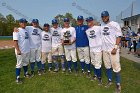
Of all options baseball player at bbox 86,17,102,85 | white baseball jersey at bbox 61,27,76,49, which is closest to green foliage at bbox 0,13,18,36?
white baseball jersey at bbox 61,27,76,49

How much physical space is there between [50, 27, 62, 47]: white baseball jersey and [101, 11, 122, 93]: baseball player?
2.68 metres

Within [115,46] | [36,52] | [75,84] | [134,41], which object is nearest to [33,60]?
[36,52]

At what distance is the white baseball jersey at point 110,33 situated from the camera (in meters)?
7.36

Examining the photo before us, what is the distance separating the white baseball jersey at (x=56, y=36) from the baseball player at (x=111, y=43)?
2.68 m

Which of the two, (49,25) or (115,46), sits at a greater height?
(49,25)

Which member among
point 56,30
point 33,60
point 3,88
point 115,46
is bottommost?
point 3,88

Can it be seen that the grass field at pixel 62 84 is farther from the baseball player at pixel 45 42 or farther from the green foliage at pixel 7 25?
the green foliage at pixel 7 25

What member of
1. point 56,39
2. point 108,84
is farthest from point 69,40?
point 108,84

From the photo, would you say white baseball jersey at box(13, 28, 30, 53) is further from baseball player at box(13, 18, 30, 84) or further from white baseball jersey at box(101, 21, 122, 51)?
white baseball jersey at box(101, 21, 122, 51)

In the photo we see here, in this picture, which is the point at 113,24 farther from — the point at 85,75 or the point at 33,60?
the point at 33,60

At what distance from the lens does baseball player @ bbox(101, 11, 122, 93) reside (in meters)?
7.34

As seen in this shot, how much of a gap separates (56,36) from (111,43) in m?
3.04

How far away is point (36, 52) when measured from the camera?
383 inches

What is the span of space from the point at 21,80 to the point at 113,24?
4.13 metres
